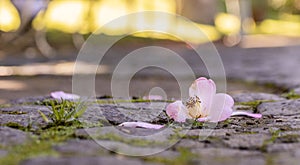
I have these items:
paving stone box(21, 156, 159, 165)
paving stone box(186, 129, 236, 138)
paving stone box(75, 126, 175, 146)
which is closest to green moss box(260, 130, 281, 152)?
paving stone box(186, 129, 236, 138)

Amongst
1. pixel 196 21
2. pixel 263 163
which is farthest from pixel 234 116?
pixel 196 21

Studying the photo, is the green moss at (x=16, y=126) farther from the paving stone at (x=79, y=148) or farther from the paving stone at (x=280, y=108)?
the paving stone at (x=280, y=108)

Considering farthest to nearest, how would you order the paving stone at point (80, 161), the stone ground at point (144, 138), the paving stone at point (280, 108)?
the paving stone at point (280, 108) < the stone ground at point (144, 138) < the paving stone at point (80, 161)

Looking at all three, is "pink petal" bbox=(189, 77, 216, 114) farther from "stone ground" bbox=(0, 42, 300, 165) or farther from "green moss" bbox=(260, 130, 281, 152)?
"green moss" bbox=(260, 130, 281, 152)

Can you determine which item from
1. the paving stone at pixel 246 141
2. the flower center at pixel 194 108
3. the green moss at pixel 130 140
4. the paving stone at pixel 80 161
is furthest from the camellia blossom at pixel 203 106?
the paving stone at pixel 80 161

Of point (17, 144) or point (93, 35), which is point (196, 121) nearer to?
point (17, 144)
